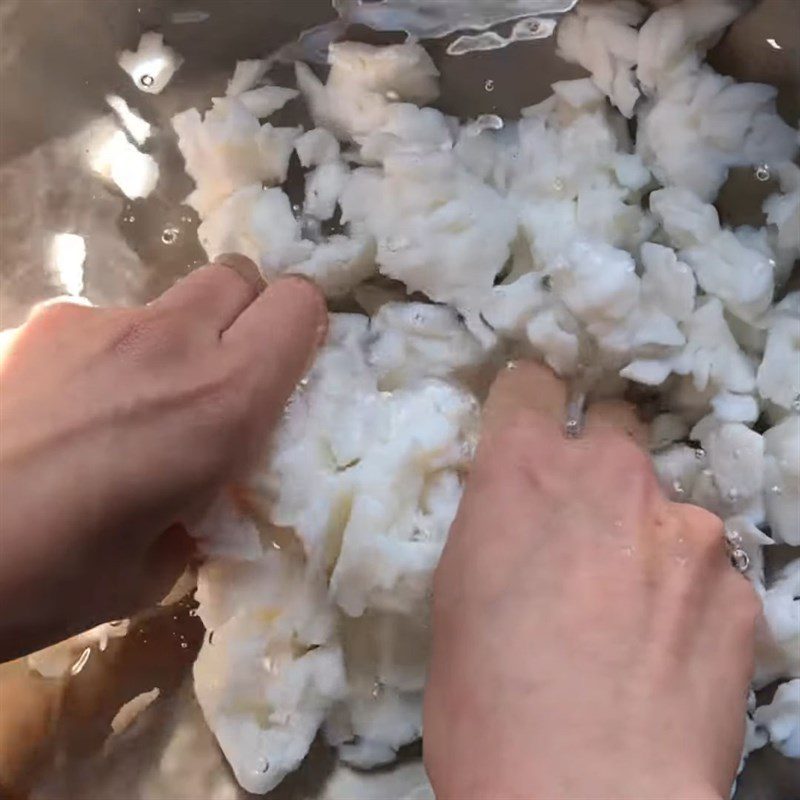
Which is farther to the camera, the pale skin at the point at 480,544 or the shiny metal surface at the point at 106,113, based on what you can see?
the shiny metal surface at the point at 106,113

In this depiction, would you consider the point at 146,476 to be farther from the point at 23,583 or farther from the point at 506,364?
the point at 506,364

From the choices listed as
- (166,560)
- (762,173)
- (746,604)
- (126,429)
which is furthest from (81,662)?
(762,173)

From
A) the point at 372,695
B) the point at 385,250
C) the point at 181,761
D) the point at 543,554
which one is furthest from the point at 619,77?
the point at 181,761

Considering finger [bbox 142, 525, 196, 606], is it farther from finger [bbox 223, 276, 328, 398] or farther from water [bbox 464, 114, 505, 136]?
water [bbox 464, 114, 505, 136]

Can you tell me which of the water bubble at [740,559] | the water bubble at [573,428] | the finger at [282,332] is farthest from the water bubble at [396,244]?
the water bubble at [740,559]

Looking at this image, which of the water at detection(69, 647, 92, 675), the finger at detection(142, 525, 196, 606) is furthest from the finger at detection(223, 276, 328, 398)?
the water at detection(69, 647, 92, 675)

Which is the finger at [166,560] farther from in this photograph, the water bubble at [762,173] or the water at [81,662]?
the water bubble at [762,173]

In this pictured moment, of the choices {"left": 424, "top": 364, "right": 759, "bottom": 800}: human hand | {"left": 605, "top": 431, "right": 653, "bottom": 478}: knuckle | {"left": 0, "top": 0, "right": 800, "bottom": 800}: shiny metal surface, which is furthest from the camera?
{"left": 0, "top": 0, "right": 800, "bottom": 800}: shiny metal surface
